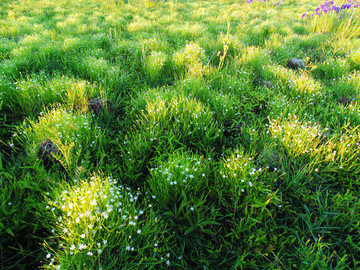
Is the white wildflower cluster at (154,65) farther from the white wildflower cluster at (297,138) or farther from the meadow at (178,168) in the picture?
the white wildflower cluster at (297,138)

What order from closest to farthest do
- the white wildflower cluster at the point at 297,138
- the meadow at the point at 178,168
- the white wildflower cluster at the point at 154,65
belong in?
the meadow at the point at 178,168 → the white wildflower cluster at the point at 297,138 → the white wildflower cluster at the point at 154,65

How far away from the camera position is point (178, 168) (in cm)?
232

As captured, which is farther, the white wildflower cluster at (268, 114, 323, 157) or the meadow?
the white wildflower cluster at (268, 114, 323, 157)

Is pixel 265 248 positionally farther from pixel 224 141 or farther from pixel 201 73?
pixel 201 73

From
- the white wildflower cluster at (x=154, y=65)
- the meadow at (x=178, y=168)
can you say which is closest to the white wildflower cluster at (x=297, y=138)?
the meadow at (x=178, y=168)

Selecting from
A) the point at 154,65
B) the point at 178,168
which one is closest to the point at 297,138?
the point at 178,168

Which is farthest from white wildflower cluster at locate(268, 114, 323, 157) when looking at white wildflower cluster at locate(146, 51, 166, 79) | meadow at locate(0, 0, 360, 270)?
white wildflower cluster at locate(146, 51, 166, 79)

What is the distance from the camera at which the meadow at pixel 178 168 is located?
186 centimetres

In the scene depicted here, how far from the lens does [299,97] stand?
3.73 metres

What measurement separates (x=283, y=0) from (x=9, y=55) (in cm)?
1535

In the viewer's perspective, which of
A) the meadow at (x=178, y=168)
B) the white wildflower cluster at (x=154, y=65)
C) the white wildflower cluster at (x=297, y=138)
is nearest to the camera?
the meadow at (x=178, y=168)

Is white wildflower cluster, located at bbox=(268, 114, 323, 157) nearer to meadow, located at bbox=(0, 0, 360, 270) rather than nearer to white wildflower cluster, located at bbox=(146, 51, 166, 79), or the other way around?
meadow, located at bbox=(0, 0, 360, 270)

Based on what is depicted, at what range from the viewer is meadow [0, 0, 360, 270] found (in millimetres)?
1859

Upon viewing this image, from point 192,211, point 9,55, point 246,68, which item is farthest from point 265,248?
point 9,55
